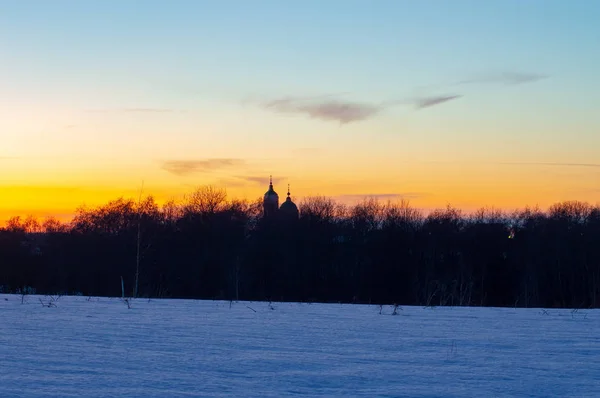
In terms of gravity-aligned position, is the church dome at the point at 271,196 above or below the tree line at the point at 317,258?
above

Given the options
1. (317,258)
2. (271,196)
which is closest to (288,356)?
(317,258)

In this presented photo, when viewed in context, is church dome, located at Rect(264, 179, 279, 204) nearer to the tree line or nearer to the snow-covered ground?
the tree line

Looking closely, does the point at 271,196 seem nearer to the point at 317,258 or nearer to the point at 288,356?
the point at 317,258

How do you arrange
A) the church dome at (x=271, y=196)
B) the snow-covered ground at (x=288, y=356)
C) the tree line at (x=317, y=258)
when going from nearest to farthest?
the snow-covered ground at (x=288, y=356) < the tree line at (x=317, y=258) < the church dome at (x=271, y=196)

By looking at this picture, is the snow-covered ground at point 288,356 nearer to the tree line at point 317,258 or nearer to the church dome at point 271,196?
the tree line at point 317,258

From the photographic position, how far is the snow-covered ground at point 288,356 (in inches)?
218

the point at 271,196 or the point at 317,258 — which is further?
the point at 271,196

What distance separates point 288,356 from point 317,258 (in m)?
51.6

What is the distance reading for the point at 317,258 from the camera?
58.7 metres

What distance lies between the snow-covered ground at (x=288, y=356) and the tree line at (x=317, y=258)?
1558 inches

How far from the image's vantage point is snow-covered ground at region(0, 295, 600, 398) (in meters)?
5.55

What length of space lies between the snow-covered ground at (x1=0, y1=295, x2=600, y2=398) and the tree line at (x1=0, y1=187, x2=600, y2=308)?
39.6 m

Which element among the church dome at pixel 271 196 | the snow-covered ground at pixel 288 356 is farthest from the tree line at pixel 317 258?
the church dome at pixel 271 196

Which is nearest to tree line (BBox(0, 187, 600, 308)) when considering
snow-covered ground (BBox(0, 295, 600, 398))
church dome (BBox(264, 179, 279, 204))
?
snow-covered ground (BBox(0, 295, 600, 398))
